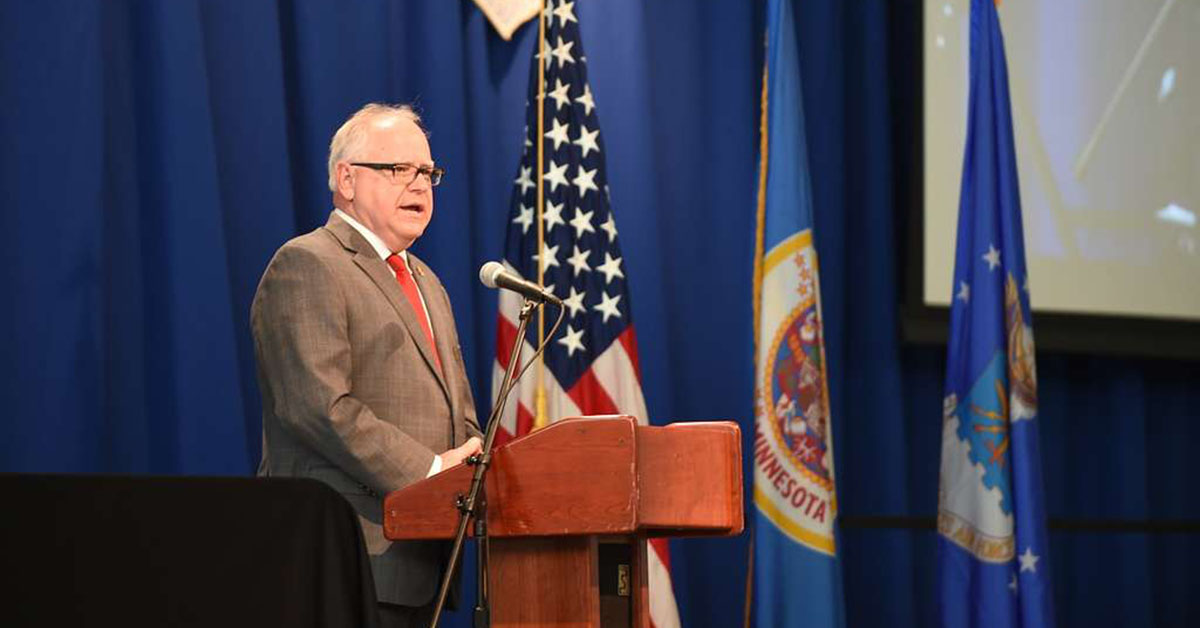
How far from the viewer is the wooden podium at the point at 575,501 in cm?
245

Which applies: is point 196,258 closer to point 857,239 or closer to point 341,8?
point 341,8

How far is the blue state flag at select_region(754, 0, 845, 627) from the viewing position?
16.3ft

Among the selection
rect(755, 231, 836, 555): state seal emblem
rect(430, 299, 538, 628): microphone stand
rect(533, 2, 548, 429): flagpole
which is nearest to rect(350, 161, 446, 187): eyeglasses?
rect(430, 299, 538, 628): microphone stand

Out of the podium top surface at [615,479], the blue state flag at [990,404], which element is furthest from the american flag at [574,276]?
the podium top surface at [615,479]

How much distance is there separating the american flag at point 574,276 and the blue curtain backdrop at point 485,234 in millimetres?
258

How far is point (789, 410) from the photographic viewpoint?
16.5 feet

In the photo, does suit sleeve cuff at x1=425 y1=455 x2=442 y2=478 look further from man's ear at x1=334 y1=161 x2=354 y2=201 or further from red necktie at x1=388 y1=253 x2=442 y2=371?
man's ear at x1=334 y1=161 x2=354 y2=201

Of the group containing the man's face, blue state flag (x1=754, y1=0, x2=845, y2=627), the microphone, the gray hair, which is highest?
the gray hair

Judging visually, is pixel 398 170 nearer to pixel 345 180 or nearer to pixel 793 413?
pixel 345 180

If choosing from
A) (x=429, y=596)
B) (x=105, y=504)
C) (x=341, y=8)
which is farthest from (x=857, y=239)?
(x=105, y=504)

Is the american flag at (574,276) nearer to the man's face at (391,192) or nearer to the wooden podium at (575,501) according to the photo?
the man's face at (391,192)

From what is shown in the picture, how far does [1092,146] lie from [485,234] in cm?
271

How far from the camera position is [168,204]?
162 inches

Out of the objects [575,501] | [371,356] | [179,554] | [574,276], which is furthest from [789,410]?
[179,554]
